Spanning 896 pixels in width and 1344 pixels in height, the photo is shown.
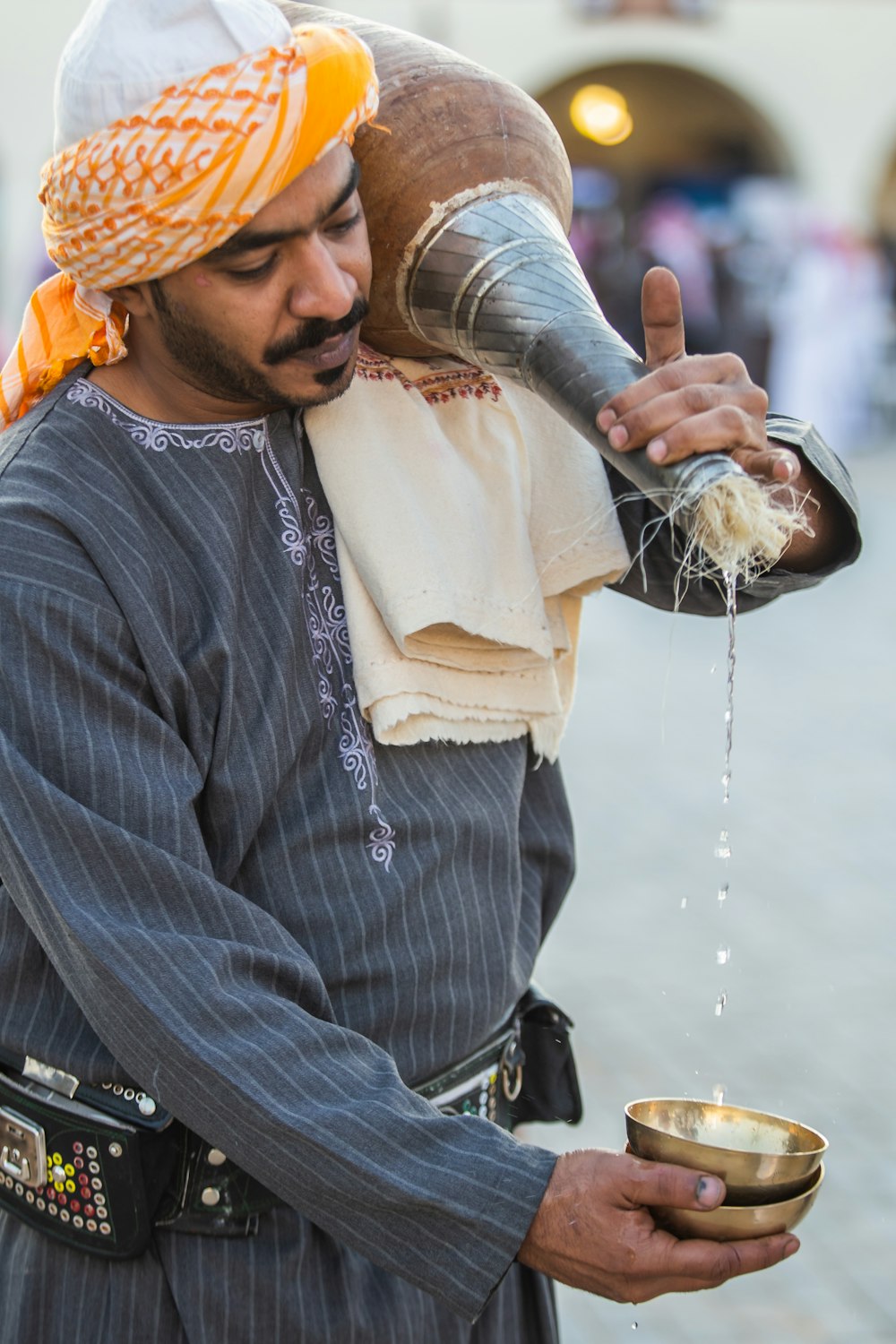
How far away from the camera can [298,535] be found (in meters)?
1.82

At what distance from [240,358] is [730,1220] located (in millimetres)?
995

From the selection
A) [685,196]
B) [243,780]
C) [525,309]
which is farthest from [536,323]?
[685,196]

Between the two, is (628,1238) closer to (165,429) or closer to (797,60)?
(165,429)

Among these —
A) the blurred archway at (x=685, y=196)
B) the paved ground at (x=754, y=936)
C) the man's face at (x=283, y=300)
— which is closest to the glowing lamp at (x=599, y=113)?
the blurred archway at (x=685, y=196)

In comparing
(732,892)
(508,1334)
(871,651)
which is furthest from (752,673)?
(508,1334)

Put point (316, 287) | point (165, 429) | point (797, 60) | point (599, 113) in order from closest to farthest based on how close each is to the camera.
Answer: point (316, 287), point (165, 429), point (797, 60), point (599, 113)

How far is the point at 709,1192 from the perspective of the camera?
61.0 inches

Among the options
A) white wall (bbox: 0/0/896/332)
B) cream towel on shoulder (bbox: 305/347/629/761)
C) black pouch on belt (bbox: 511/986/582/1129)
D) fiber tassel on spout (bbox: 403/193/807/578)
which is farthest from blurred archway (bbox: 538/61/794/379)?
fiber tassel on spout (bbox: 403/193/807/578)

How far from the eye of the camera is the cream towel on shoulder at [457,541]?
1.80 m

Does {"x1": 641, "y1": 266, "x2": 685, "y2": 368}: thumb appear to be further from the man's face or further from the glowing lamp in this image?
the glowing lamp

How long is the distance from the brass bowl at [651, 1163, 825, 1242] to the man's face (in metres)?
0.91

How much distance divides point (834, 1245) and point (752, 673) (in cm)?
451

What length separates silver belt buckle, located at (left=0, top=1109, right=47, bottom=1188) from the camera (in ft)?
5.77

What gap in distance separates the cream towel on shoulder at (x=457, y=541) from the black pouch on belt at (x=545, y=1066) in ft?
1.43
